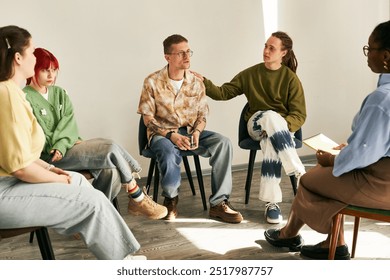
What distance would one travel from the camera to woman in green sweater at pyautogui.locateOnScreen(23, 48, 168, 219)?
2973mm

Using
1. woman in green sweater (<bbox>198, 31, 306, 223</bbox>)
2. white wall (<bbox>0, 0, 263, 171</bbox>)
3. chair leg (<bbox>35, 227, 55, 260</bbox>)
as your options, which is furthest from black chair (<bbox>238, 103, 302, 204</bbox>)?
chair leg (<bbox>35, 227, 55, 260</bbox>)

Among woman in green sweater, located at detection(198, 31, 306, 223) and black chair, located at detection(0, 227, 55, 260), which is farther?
woman in green sweater, located at detection(198, 31, 306, 223)

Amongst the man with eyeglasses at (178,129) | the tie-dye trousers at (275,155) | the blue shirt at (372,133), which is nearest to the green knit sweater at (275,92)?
the tie-dye trousers at (275,155)

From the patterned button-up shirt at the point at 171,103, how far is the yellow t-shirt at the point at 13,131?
1.44 m

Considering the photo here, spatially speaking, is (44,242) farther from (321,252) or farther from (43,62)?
(321,252)

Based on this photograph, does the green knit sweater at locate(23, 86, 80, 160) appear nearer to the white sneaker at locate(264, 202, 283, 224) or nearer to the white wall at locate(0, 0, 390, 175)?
the white wall at locate(0, 0, 390, 175)

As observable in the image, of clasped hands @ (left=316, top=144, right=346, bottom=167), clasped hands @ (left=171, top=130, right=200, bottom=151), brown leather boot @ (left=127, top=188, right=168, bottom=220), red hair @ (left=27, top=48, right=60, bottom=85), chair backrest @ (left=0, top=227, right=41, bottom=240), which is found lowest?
brown leather boot @ (left=127, top=188, right=168, bottom=220)

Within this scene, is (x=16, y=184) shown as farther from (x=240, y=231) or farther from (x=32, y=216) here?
(x=240, y=231)

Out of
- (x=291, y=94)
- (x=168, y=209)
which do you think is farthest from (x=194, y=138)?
(x=291, y=94)

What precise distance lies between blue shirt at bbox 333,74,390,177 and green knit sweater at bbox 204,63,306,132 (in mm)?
1387

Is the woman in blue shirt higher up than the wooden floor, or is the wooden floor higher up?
the woman in blue shirt

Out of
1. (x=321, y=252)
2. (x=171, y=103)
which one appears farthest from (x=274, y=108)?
(x=321, y=252)

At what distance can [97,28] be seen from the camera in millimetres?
4020

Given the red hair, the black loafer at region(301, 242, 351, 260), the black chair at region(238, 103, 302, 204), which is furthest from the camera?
the black chair at region(238, 103, 302, 204)
